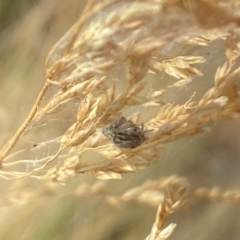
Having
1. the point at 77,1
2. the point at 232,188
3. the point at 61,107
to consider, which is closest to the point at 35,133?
the point at 61,107

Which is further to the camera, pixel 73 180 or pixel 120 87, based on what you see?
pixel 73 180

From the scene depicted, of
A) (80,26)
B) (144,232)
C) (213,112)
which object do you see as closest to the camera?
(80,26)

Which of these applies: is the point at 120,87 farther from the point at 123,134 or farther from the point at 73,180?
the point at 73,180

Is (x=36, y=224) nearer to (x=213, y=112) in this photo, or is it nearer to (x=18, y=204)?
(x=18, y=204)

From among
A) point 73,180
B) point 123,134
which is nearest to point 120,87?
point 123,134

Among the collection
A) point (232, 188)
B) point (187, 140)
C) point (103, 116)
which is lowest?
point (232, 188)
